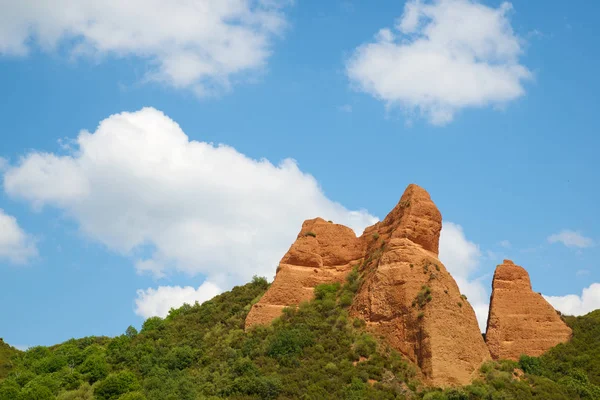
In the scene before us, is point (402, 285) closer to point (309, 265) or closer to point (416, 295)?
point (416, 295)

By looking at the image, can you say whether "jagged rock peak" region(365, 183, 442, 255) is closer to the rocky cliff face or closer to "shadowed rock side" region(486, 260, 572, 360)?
the rocky cliff face

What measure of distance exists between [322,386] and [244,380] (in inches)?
175

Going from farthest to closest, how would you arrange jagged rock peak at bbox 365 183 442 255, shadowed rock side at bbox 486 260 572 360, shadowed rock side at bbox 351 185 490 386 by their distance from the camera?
shadowed rock side at bbox 486 260 572 360, jagged rock peak at bbox 365 183 442 255, shadowed rock side at bbox 351 185 490 386

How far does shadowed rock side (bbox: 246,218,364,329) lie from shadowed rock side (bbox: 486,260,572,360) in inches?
411

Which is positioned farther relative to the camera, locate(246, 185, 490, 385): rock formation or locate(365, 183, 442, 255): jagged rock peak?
locate(365, 183, 442, 255): jagged rock peak

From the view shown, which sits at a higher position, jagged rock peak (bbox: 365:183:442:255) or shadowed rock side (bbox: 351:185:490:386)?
jagged rock peak (bbox: 365:183:442:255)

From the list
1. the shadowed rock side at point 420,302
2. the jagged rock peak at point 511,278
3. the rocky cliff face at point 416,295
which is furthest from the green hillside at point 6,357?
the jagged rock peak at point 511,278

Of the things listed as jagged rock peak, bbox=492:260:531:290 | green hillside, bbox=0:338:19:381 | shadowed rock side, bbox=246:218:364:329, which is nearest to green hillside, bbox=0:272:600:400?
shadowed rock side, bbox=246:218:364:329

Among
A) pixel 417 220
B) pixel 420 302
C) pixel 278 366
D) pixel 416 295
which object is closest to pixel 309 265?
pixel 417 220

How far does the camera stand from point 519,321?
1991 inches

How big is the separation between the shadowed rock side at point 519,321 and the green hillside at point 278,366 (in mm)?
1222

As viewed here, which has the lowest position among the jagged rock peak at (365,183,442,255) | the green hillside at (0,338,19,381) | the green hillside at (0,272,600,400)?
the green hillside at (0,272,600,400)

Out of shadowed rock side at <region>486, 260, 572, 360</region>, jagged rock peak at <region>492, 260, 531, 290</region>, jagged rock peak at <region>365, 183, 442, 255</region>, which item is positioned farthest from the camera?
jagged rock peak at <region>492, 260, 531, 290</region>

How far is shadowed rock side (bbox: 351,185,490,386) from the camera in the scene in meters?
40.8
